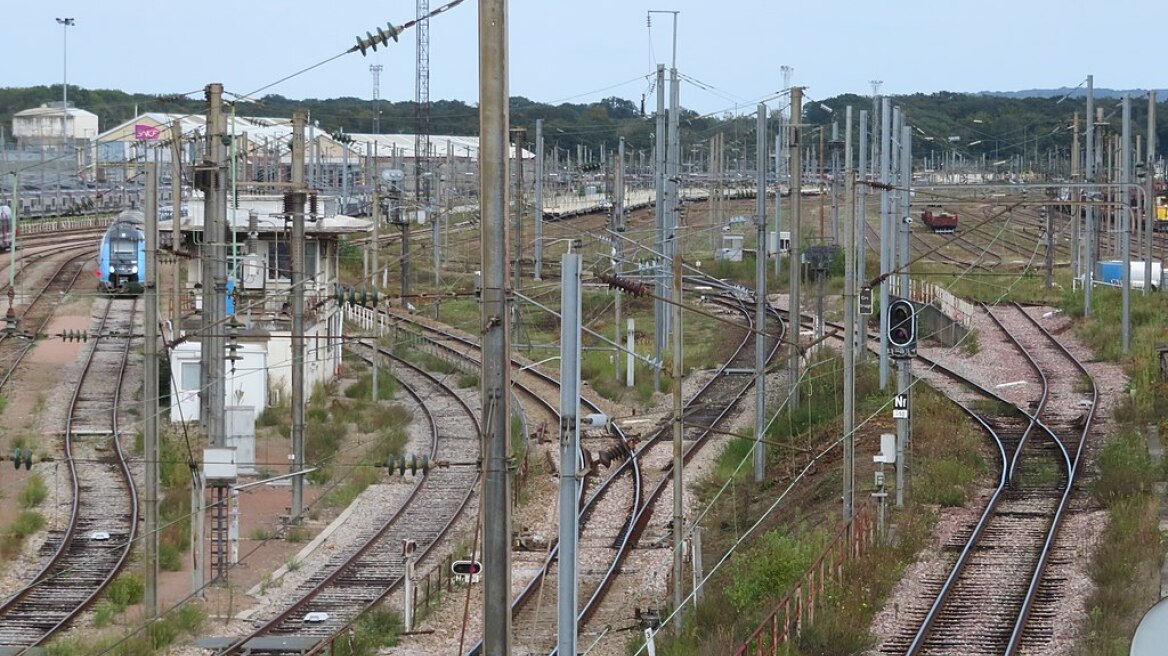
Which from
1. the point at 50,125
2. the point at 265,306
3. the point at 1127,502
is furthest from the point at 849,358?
the point at 50,125

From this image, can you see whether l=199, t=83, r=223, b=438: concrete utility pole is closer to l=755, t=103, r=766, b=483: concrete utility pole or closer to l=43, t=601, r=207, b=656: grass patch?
l=43, t=601, r=207, b=656: grass patch

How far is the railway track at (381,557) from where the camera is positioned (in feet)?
48.4

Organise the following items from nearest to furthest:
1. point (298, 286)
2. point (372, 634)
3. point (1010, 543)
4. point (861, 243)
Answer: point (372, 634)
point (1010, 543)
point (298, 286)
point (861, 243)

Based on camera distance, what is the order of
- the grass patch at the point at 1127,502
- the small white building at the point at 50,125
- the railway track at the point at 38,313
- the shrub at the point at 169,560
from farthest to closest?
1. the small white building at the point at 50,125
2. the railway track at the point at 38,313
3. the shrub at the point at 169,560
4. the grass patch at the point at 1127,502

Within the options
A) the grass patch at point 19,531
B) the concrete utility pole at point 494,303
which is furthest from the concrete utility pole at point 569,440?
the grass patch at point 19,531

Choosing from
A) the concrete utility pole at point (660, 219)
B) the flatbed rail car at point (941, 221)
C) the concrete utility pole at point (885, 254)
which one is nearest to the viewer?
the concrete utility pole at point (885, 254)

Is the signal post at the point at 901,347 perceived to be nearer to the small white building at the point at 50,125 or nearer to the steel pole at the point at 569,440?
the steel pole at the point at 569,440

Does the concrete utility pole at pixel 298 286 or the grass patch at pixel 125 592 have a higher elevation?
the concrete utility pole at pixel 298 286

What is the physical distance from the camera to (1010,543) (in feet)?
56.2

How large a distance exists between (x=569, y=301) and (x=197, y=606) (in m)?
8.14

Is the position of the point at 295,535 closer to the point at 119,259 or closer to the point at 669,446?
the point at 669,446

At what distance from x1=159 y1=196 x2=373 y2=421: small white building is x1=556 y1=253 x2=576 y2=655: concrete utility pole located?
16.3 metres

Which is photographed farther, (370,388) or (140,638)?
(370,388)

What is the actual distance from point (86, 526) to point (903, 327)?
944 cm
